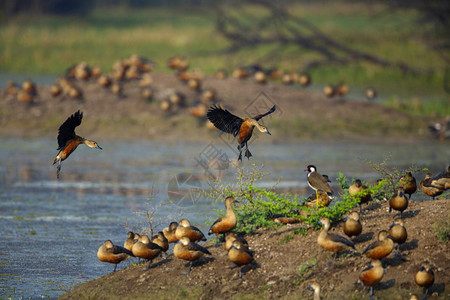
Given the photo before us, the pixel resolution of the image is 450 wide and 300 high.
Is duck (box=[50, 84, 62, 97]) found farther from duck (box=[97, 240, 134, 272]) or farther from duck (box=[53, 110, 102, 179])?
duck (box=[97, 240, 134, 272])

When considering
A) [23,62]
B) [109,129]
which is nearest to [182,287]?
[109,129]

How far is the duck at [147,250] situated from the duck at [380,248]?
2.49 m

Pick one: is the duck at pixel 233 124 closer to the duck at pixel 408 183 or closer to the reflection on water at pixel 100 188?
the reflection on water at pixel 100 188

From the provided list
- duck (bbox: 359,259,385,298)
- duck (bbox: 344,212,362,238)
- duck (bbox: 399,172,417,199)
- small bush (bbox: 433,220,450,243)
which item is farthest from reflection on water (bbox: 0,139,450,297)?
small bush (bbox: 433,220,450,243)

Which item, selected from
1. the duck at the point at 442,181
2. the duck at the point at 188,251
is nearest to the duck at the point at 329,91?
the duck at the point at 442,181

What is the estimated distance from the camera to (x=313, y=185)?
1086 cm

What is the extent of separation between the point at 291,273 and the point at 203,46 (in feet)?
114

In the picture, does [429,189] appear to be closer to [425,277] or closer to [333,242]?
[333,242]

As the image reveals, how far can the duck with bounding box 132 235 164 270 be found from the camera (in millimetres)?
9742

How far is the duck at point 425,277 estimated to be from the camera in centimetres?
831

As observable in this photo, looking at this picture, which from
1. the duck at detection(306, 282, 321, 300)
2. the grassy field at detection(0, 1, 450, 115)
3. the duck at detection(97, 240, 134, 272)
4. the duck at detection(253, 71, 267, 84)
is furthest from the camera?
the grassy field at detection(0, 1, 450, 115)

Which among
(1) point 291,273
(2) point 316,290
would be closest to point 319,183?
(1) point 291,273

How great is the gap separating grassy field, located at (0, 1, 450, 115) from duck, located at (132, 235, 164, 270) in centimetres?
1895

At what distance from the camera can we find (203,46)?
43219mm
